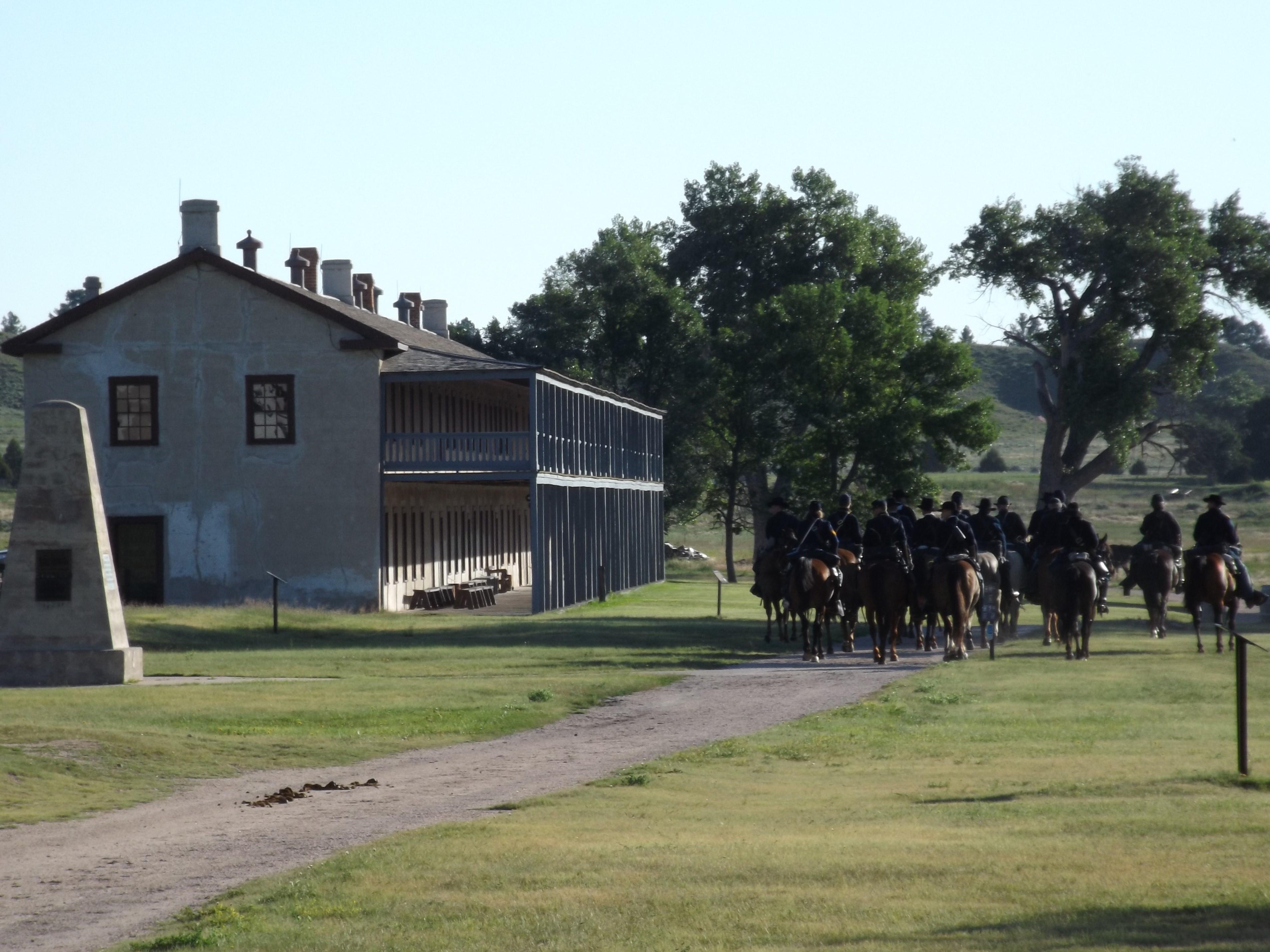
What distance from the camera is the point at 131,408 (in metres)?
41.0

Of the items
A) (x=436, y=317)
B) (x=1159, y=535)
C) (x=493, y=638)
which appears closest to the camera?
(x=1159, y=535)

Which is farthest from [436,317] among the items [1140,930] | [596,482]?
[1140,930]

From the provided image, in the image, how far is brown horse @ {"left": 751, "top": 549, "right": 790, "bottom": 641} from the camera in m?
29.1

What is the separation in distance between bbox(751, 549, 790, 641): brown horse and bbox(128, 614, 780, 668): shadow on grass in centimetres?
46

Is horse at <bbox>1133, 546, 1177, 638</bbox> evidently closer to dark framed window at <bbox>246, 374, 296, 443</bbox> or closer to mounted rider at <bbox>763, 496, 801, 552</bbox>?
→ mounted rider at <bbox>763, 496, 801, 552</bbox>

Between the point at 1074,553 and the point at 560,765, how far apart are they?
12600 millimetres

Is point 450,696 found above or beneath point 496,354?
beneath

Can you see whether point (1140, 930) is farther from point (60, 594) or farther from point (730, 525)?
point (730, 525)

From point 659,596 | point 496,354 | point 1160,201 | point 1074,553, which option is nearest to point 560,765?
point 1074,553

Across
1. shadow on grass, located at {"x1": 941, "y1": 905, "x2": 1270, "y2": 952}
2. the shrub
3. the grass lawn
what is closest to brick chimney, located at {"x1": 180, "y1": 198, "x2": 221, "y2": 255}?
the grass lawn

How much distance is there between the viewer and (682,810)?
11828 mm

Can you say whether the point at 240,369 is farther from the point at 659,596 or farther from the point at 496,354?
the point at 496,354

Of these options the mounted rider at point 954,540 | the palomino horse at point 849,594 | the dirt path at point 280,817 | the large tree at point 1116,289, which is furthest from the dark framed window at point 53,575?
the large tree at point 1116,289

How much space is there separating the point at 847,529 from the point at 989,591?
2350 mm
